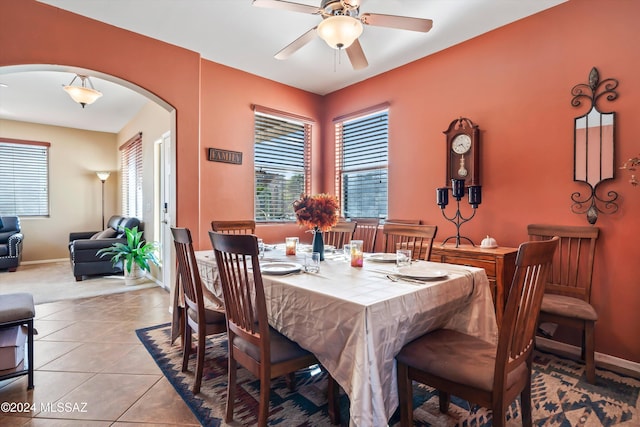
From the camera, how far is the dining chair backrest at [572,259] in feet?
7.90

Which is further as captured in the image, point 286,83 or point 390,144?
point 286,83

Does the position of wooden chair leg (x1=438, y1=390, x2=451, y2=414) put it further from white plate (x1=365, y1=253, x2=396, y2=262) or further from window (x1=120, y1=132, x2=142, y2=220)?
window (x1=120, y1=132, x2=142, y2=220)

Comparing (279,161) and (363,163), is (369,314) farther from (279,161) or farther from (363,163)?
(279,161)

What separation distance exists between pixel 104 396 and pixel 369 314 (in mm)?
1827

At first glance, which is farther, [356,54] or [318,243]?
[356,54]

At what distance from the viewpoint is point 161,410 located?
1814 mm

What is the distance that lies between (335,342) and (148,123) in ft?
17.1

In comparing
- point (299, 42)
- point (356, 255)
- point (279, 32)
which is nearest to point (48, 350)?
point (356, 255)

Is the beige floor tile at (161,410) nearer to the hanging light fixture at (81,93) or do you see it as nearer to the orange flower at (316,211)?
the orange flower at (316,211)

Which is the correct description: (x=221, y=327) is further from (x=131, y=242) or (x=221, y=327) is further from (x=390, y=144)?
(x=131, y=242)

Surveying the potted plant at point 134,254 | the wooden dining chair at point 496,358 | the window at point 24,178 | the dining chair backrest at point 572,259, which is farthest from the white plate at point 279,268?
the window at point 24,178

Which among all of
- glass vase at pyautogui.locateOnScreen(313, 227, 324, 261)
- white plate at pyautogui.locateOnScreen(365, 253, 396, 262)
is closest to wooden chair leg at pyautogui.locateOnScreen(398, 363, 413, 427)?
white plate at pyautogui.locateOnScreen(365, 253, 396, 262)

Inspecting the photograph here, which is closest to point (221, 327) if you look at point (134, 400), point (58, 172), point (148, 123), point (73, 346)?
point (134, 400)

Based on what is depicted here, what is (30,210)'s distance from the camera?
6484 mm
